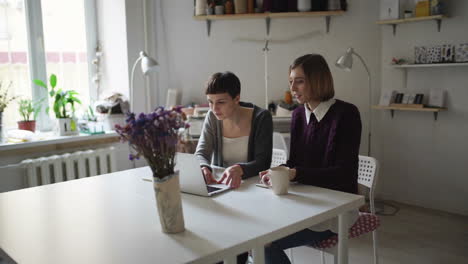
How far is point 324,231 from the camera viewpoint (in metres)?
1.90

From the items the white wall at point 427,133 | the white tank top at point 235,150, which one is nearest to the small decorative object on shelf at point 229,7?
the white wall at point 427,133

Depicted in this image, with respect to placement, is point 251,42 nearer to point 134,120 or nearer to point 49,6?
point 49,6

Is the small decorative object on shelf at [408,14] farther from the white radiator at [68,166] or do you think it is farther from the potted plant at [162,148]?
the potted plant at [162,148]

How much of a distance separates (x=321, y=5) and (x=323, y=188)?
248 centimetres

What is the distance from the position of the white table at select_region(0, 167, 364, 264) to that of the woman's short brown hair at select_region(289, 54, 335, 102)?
1.37 feet

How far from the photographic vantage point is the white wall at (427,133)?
138 inches

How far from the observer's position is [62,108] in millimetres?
3555

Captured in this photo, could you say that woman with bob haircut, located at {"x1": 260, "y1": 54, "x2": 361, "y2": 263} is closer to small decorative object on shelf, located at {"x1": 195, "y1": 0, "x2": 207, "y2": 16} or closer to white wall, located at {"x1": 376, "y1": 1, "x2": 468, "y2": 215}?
white wall, located at {"x1": 376, "y1": 1, "x2": 468, "y2": 215}

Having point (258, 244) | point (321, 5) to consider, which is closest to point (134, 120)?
point (258, 244)

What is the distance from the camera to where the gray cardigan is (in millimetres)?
2107

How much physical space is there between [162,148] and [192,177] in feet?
1.51

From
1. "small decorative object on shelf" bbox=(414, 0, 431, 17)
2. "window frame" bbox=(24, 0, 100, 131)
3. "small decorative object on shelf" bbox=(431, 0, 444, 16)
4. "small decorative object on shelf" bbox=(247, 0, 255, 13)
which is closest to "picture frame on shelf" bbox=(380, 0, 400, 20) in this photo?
"small decorative object on shelf" bbox=(414, 0, 431, 17)

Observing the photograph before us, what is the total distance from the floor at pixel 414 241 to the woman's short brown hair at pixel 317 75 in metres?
1.22

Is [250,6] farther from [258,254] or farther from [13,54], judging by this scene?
[258,254]
